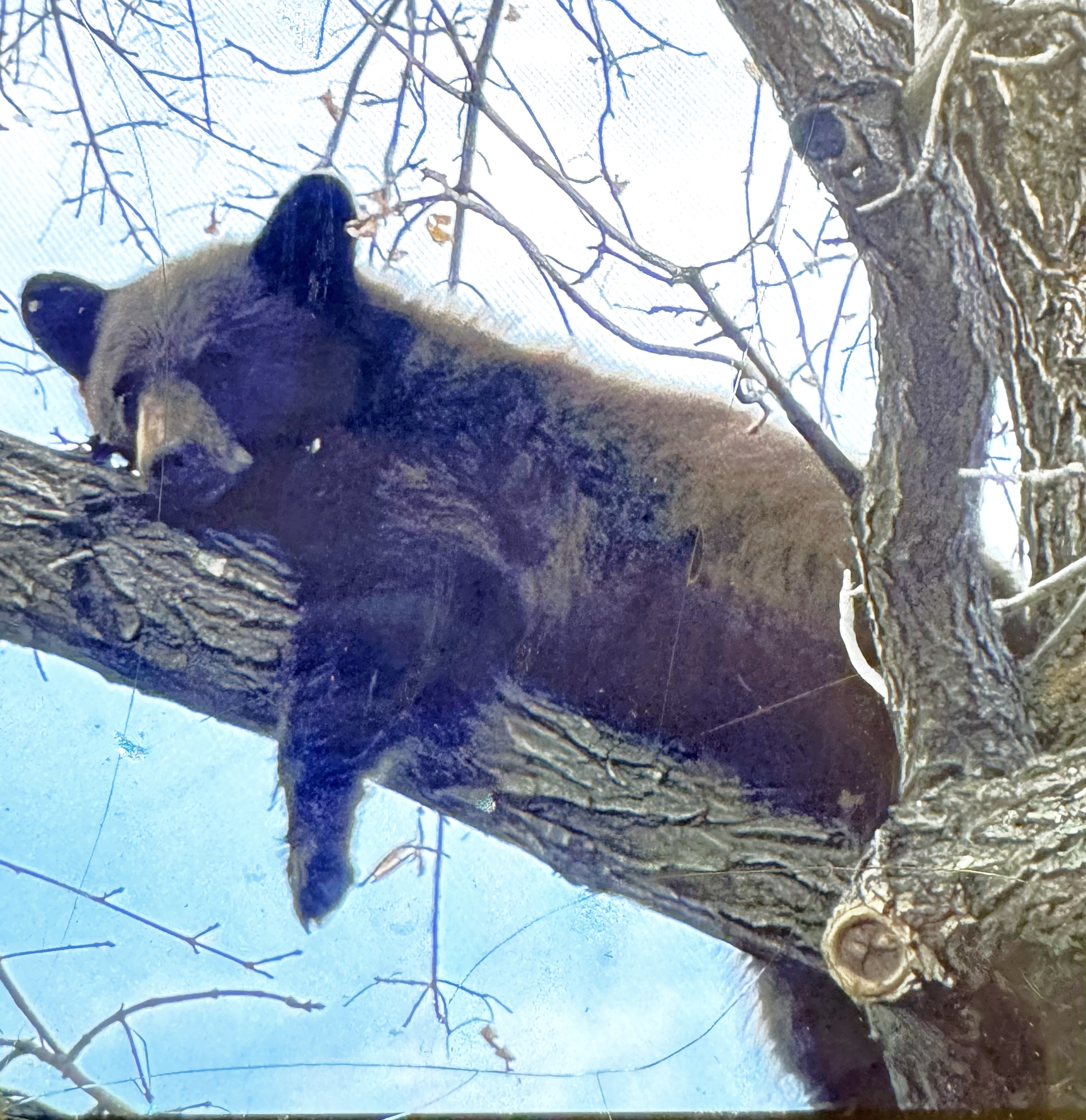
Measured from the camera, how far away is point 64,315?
2408 mm

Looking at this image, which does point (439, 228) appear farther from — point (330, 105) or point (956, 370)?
point (956, 370)

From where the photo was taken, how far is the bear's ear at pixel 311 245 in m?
2.31

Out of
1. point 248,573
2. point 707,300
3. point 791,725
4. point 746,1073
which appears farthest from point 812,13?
point 746,1073

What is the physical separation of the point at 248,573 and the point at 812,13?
1687 mm

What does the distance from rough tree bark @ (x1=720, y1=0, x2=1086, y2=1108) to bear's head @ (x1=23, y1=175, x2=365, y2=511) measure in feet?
3.74

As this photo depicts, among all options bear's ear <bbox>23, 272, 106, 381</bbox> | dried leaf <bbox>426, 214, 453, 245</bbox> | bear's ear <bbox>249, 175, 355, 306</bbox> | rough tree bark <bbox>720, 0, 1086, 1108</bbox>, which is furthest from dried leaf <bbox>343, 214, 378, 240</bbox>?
rough tree bark <bbox>720, 0, 1086, 1108</bbox>

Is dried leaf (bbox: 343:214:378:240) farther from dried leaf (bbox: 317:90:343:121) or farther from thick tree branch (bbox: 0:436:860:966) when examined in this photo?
thick tree branch (bbox: 0:436:860:966)

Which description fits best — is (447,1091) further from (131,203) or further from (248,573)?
(131,203)

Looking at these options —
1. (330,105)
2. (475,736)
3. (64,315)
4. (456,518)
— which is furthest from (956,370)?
Answer: (64,315)

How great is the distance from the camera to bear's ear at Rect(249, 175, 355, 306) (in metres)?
2.31

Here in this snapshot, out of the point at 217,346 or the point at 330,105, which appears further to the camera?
the point at 217,346

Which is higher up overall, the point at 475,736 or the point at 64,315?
the point at 64,315

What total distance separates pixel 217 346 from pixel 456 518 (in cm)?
79

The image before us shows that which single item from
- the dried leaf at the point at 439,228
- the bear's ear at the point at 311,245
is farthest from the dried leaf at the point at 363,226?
the dried leaf at the point at 439,228
